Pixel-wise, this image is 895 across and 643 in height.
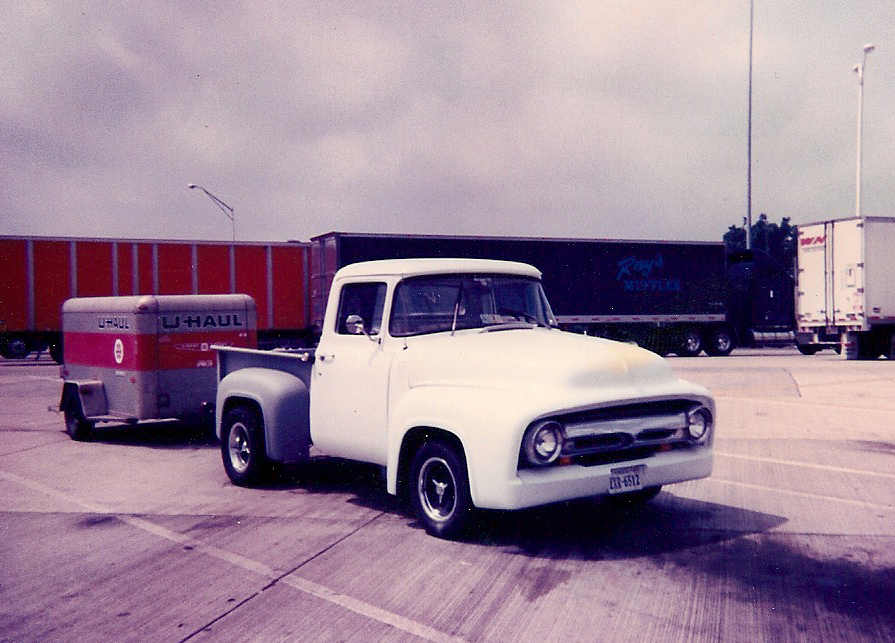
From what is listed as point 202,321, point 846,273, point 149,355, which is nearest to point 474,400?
point 149,355

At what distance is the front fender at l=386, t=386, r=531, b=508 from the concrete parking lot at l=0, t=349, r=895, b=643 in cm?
55

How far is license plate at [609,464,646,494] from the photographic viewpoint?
6.03m

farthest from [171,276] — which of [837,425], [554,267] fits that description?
[837,425]

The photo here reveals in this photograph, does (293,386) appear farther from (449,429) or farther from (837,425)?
(837,425)

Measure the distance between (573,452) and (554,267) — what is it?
22625 mm

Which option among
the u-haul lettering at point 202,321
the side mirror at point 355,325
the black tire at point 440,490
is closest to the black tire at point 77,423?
the u-haul lettering at point 202,321

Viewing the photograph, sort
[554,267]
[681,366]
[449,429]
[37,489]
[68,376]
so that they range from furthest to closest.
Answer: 1. [554,267]
2. [681,366]
3. [68,376]
4. [37,489]
5. [449,429]

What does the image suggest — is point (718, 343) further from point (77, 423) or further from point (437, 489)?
point (437, 489)

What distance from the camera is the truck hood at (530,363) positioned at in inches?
239

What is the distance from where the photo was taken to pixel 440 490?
641 centimetres

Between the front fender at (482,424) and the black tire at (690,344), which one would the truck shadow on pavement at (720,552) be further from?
the black tire at (690,344)

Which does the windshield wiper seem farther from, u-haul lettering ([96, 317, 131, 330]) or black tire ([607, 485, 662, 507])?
u-haul lettering ([96, 317, 131, 330])

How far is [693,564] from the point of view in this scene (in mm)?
5699

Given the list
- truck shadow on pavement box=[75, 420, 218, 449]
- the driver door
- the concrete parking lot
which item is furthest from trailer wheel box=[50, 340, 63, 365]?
the driver door
